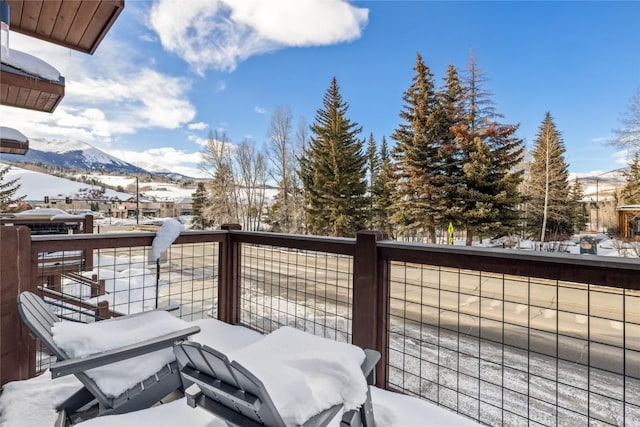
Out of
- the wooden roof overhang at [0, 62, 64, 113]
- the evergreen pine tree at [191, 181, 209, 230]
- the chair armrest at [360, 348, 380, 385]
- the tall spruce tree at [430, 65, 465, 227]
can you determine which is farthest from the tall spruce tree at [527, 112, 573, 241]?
the evergreen pine tree at [191, 181, 209, 230]

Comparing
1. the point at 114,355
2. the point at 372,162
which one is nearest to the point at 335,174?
the point at 372,162

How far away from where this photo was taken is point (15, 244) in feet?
6.47

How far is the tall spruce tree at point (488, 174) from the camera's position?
44.4 feet

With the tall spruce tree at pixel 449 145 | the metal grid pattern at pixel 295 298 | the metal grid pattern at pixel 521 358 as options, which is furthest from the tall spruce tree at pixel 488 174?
the metal grid pattern at pixel 295 298

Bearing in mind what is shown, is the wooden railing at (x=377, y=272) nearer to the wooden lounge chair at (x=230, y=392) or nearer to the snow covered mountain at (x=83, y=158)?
the wooden lounge chair at (x=230, y=392)

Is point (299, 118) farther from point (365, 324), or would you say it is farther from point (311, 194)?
point (365, 324)

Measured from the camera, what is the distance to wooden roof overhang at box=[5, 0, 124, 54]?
6.52 ft

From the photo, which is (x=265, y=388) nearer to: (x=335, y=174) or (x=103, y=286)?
(x=103, y=286)

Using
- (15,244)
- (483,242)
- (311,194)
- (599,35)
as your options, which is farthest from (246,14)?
(483,242)

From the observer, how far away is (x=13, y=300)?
1.96 m

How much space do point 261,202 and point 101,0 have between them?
57.9 feet

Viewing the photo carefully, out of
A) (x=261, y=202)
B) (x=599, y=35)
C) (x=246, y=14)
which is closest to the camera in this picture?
(x=246, y=14)

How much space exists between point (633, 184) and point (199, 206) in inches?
898

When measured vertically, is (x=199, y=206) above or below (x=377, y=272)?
above
